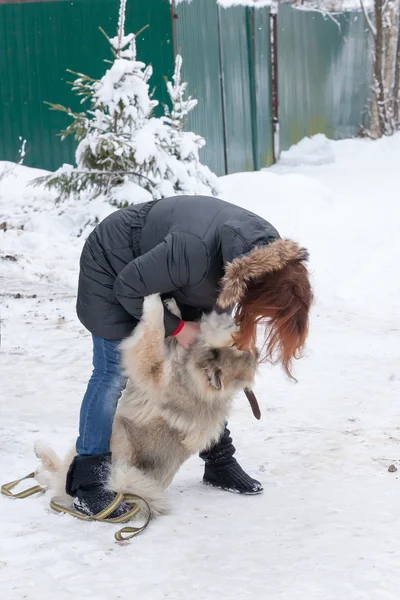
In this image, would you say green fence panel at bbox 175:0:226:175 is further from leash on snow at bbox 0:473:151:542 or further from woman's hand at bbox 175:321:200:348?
leash on snow at bbox 0:473:151:542

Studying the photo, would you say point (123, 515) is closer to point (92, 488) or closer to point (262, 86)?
point (92, 488)

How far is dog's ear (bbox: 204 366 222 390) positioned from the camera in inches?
122

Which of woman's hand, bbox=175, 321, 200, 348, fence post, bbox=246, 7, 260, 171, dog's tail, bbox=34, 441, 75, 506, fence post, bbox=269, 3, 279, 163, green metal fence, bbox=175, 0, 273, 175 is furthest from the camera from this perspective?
fence post, bbox=269, 3, 279, 163

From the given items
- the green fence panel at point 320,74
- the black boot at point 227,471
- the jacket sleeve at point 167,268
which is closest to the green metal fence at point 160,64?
the green fence panel at point 320,74

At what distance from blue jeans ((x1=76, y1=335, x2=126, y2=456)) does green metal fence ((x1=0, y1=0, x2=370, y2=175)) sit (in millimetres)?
6642

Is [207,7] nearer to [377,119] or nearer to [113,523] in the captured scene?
[377,119]

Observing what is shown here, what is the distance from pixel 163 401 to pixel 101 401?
0.25m

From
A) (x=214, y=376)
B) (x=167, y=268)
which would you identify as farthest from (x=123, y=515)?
(x=167, y=268)

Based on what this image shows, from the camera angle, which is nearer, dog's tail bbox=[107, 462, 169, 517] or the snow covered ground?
the snow covered ground

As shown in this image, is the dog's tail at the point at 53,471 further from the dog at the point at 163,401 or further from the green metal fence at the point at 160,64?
the green metal fence at the point at 160,64

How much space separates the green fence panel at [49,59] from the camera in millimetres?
9852

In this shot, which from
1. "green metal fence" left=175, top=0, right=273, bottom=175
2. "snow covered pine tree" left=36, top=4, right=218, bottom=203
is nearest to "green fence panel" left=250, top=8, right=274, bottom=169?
"green metal fence" left=175, top=0, right=273, bottom=175

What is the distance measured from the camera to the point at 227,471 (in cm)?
352

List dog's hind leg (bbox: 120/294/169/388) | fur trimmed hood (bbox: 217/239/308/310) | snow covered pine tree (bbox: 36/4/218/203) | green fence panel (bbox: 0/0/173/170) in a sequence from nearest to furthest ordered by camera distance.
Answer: fur trimmed hood (bbox: 217/239/308/310), dog's hind leg (bbox: 120/294/169/388), snow covered pine tree (bbox: 36/4/218/203), green fence panel (bbox: 0/0/173/170)
